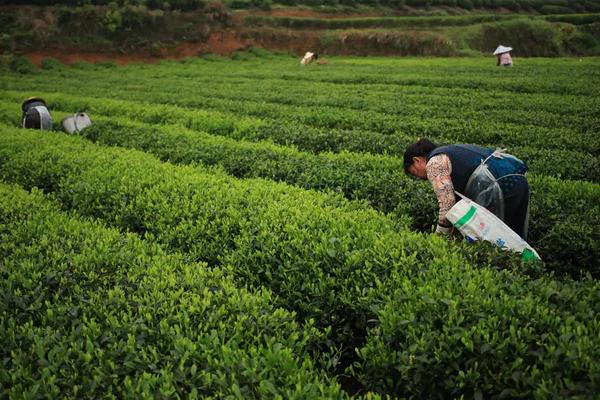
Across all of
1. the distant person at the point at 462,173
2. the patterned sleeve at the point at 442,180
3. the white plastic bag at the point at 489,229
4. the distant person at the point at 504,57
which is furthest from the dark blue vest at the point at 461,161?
the distant person at the point at 504,57

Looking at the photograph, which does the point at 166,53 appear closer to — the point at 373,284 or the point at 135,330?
the point at 373,284

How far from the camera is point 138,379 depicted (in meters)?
3.26

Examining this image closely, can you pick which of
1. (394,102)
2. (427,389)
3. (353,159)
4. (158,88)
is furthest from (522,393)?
(158,88)

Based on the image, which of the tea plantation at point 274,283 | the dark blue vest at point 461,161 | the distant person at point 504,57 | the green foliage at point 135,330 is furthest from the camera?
the distant person at point 504,57

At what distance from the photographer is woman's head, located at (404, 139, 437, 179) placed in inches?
219

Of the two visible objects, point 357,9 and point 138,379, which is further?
point 357,9

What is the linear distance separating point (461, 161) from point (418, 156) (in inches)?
20.9

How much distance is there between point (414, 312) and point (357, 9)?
62.9 m

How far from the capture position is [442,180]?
5.25 meters

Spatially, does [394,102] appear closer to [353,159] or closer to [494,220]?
[353,159]

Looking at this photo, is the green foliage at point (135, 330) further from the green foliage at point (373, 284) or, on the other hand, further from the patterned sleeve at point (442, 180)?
the patterned sleeve at point (442, 180)

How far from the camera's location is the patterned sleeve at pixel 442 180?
522cm

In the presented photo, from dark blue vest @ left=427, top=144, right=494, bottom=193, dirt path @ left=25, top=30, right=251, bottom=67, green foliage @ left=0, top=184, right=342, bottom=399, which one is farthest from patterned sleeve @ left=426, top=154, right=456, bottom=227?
dirt path @ left=25, top=30, right=251, bottom=67

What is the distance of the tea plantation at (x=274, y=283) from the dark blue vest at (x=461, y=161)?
2.83 ft
